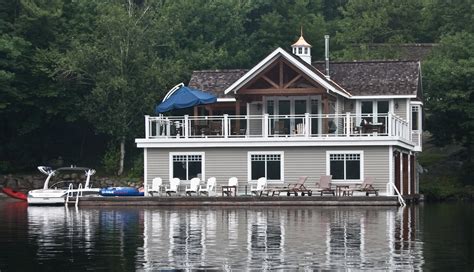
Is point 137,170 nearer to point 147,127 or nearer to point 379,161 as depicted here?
point 147,127

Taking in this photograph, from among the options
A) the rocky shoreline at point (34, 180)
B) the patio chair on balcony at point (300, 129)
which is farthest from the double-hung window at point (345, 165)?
the rocky shoreline at point (34, 180)

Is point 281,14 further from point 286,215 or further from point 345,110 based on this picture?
point 286,215

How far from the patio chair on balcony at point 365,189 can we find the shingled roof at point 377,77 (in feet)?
18.2

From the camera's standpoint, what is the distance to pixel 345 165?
47.7m

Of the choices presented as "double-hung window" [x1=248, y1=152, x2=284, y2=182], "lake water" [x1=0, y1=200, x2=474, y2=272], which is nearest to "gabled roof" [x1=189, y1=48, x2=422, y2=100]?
"double-hung window" [x1=248, y1=152, x2=284, y2=182]

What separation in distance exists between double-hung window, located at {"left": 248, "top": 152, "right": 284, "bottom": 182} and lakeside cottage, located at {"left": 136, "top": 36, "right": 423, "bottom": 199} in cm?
4

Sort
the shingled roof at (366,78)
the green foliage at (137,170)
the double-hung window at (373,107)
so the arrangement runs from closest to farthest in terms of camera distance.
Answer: the shingled roof at (366,78), the double-hung window at (373,107), the green foliage at (137,170)

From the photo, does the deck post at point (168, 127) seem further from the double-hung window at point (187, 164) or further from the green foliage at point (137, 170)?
the green foliage at point (137, 170)

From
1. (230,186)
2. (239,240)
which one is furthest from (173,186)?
(239,240)

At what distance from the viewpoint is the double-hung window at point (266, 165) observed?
48312 mm

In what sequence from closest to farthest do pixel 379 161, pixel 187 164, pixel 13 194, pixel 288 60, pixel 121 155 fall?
pixel 379 161
pixel 288 60
pixel 187 164
pixel 13 194
pixel 121 155

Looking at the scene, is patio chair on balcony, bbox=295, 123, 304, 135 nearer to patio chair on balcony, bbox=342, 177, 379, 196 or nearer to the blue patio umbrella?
patio chair on balcony, bbox=342, 177, 379, 196

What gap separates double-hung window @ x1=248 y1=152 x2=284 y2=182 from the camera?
48.3m

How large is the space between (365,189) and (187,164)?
8.26 metres
